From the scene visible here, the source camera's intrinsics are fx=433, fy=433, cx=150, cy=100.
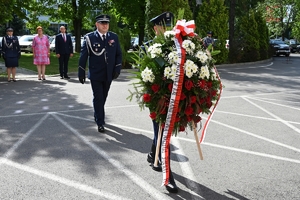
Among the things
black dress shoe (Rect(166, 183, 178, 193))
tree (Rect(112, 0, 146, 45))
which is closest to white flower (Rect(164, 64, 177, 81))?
black dress shoe (Rect(166, 183, 178, 193))

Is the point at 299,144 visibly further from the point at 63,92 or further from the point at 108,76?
the point at 63,92

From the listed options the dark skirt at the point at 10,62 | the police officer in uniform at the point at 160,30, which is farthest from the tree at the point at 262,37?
the police officer in uniform at the point at 160,30

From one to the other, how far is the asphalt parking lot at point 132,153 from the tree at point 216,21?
14.7 meters

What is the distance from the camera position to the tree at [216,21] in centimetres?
2527

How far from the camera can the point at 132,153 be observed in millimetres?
6320

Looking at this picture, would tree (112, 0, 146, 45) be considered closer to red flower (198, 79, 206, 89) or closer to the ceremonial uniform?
the ceremonial uniform

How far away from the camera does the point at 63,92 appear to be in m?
12.6

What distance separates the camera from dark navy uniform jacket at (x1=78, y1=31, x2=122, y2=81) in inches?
295

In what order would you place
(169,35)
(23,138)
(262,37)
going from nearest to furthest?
(169,35) < (23,138) < (262,37)

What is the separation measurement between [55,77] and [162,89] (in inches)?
508

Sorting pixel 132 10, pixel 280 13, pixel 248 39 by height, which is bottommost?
pixel 248 39

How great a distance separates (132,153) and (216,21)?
20.1m

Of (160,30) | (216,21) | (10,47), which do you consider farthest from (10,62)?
(216,21)

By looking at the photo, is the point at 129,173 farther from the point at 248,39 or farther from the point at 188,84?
the point at 248,39
